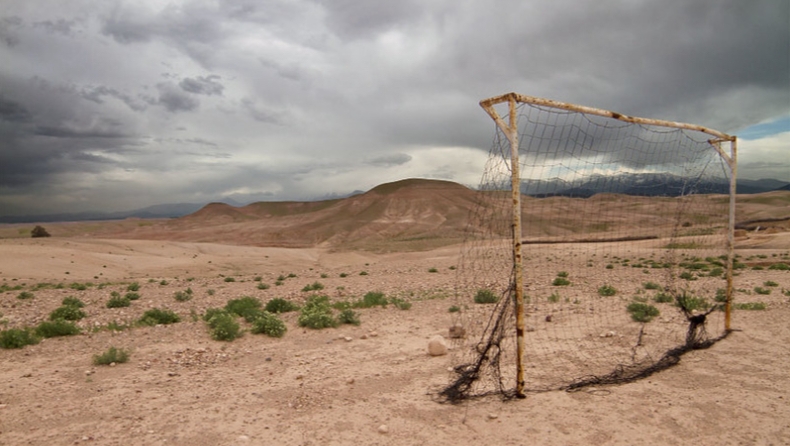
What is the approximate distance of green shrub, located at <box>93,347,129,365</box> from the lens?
6988 mm

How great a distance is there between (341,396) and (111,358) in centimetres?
398

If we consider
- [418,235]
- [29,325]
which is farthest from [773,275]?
[418,235]

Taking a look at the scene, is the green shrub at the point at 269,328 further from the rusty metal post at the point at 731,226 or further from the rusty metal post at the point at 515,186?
the rusty metal post at the point at 731,226

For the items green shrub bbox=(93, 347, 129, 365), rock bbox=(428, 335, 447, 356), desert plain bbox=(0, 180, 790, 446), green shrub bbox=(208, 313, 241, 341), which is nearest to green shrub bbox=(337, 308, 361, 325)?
desert plain bbox=(0, 180, 790, 446)

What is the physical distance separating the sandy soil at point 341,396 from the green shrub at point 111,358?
15 centimetres

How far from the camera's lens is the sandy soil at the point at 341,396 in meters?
4.72

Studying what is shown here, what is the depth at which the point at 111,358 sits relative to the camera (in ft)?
23.2

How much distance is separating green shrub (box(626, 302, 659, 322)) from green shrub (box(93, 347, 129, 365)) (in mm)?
9348

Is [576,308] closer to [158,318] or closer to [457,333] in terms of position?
[457,333]

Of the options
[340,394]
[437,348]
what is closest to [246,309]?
[437,348]

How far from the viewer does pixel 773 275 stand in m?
15.6

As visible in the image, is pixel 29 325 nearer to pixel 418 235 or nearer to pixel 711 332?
pixel 711 332

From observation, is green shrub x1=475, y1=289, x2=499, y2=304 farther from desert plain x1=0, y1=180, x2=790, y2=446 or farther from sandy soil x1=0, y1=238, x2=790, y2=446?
sandy soil x1=0, y1=238, x2=790, y2=446

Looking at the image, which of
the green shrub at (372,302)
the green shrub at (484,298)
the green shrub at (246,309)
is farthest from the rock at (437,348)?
the green shrub at (484,298)
